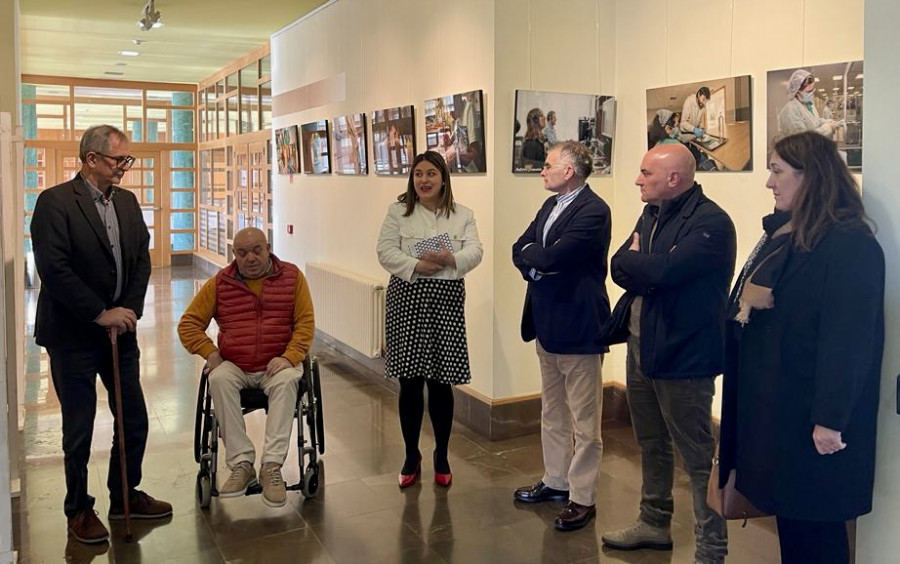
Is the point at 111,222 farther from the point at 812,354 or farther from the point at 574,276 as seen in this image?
the point at 812,354

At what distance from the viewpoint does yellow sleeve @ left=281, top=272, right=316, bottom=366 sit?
12.6 ft

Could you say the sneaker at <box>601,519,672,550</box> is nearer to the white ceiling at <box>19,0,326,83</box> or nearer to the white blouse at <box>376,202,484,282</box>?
the white blouse at <box>376,202,484,282</box>

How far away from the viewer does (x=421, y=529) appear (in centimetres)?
359

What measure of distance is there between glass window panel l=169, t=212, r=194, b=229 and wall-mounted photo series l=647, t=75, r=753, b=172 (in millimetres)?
11687

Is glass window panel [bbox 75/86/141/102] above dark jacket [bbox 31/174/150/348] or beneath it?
above

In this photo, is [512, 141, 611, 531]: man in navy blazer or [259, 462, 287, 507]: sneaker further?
[259, 462, 287, 507]: sneaker

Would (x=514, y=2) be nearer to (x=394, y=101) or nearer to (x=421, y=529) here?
(x=394, y=101)

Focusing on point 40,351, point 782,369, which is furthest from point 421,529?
point 40,351

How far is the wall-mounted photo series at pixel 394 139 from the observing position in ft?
18.9

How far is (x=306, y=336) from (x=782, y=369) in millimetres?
2315

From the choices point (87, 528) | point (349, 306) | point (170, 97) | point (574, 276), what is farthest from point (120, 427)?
point (170, 97)

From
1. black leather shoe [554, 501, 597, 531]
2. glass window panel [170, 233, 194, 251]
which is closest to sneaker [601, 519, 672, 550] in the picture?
black leather shoe [554, 501, 597, 531]

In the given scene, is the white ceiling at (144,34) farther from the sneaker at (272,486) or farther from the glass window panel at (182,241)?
the sneaker at (272,486)

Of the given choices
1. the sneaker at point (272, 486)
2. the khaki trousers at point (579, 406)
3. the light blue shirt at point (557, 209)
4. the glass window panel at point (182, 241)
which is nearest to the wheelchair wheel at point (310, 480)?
the sneaker at point (272, 486)
